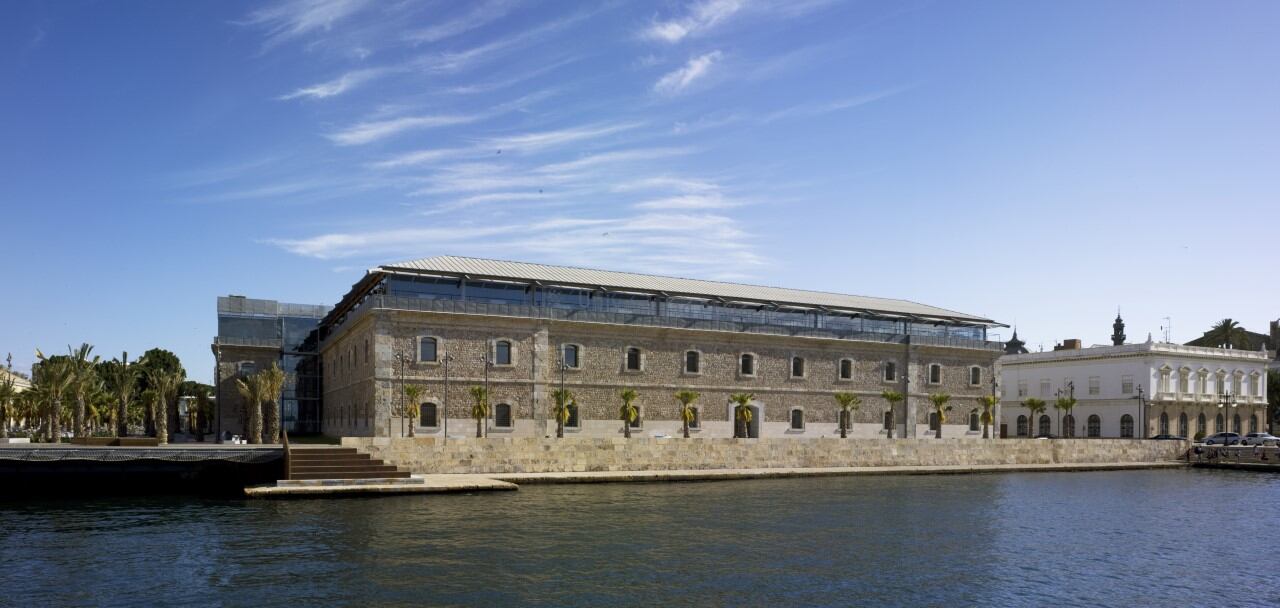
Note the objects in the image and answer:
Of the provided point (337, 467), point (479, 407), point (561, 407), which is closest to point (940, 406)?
point (561, 407)

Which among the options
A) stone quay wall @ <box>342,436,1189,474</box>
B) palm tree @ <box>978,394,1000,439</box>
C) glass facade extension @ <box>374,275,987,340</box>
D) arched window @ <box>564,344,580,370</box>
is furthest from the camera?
palm tree @ <box>978,394,1000,439</box>

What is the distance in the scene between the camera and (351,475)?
3406cm

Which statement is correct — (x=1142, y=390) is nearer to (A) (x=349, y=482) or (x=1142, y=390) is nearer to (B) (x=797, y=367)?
(B) (x=797, y=367)

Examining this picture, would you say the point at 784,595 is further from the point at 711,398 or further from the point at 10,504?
the point at 711,398

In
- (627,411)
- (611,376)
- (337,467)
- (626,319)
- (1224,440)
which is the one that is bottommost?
(1224,440)

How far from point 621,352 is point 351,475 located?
768 inches

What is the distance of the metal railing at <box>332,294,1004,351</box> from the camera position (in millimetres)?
45594

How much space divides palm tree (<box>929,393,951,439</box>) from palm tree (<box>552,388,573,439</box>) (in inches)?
968

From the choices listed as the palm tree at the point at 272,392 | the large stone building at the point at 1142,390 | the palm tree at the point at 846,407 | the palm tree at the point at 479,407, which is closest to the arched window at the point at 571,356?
the palm tree at the point at 479,407

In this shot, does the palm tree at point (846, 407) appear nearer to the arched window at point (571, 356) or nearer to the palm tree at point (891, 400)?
the palm tree at point (891, 400)

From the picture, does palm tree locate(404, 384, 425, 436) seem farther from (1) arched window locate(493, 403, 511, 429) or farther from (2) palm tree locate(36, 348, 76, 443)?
(2) palm tree locate(36, 348, 76, 443)

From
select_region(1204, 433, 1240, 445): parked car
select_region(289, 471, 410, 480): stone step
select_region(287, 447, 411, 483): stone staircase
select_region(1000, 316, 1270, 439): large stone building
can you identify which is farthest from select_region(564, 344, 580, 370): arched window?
select_region(1204, 433, 1240, 445): parked car

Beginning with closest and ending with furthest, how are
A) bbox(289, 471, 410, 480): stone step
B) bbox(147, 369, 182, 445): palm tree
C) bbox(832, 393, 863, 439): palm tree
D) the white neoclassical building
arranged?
1. bbox(289, 471, 410, 480): stone step
2. bbox(147, 369, 182, 445): palm tree
3. bbox(832, 393, 863, 439): palm tree
4. the white neoclassical building

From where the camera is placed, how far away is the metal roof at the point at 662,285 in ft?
158
